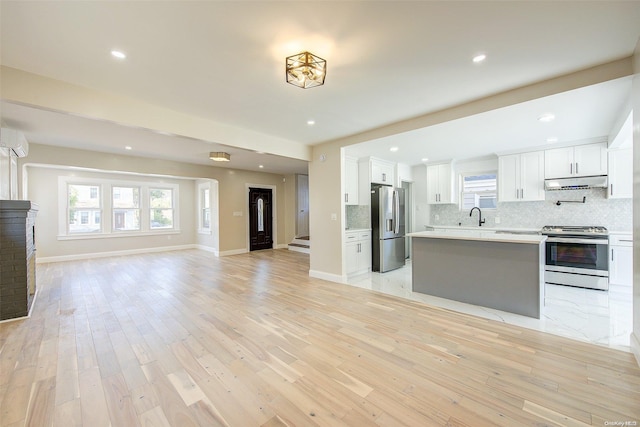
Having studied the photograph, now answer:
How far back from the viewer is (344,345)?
8.00 ft

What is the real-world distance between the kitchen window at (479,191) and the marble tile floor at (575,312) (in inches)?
78.2

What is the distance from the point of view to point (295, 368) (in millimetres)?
2088

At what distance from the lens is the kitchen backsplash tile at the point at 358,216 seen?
5610 mm

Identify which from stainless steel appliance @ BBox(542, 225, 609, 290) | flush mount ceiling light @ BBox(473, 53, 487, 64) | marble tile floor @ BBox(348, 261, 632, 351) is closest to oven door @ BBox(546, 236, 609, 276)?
stainless steel appliance @ BBox(542, 225, 609, 290)

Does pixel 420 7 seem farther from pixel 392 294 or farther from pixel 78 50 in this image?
pixel 392 294

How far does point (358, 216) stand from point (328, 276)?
5.40 ft

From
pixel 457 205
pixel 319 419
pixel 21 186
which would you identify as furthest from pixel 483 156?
pixel 21 186

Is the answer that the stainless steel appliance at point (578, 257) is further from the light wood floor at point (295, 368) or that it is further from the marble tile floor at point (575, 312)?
the light wood floor at point (295, 368)

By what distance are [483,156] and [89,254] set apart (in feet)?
33.4

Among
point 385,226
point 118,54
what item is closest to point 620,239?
point 385,226

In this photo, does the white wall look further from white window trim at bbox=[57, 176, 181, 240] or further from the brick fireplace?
white window trim at bbox=[57, 176, 181, 240]

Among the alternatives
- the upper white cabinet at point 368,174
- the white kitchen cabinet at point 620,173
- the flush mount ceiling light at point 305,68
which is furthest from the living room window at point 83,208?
the white kitchen cabinet at point 620,173

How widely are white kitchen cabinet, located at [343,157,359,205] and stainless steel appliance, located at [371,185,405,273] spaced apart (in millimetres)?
379

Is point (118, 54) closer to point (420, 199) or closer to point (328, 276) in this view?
point (328, 276)
